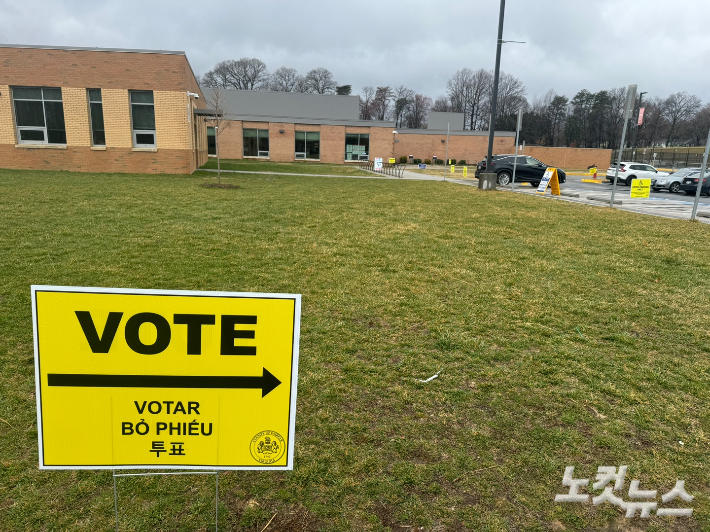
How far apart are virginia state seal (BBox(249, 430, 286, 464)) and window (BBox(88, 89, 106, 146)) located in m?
23.6

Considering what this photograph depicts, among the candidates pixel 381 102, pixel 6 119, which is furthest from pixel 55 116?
pixel 381 102

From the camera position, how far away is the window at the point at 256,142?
149 feet

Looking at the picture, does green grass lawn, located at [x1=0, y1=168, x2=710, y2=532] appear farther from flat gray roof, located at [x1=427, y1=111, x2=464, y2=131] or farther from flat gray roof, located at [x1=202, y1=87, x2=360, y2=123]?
flat gray roof, located at [x1=427, y1=111, x2=464, y2=131]

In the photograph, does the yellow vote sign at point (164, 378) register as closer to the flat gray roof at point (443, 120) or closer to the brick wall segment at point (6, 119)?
the brick wall segment at point (6, 119)

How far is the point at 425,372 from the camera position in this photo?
149 inches

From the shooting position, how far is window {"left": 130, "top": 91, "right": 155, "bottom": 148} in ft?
71.3

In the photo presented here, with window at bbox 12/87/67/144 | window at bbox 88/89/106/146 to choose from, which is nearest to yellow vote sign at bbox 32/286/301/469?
window at bbox 88/89/106/146

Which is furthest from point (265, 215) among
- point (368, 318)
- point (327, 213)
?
point (368, 318)

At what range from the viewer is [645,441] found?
293 centimetres

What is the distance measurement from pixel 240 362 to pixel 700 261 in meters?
8.43

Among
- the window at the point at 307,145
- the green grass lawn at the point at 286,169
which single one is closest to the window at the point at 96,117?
the green grass lawn at the point at 286,169

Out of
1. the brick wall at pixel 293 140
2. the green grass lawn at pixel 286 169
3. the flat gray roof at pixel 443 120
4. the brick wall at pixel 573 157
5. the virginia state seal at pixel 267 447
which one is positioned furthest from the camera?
the flat gray roof at pixel 443 120

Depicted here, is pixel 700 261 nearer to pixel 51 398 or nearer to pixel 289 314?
pixel 289 314

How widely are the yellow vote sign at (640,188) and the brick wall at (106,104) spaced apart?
1902 cm
